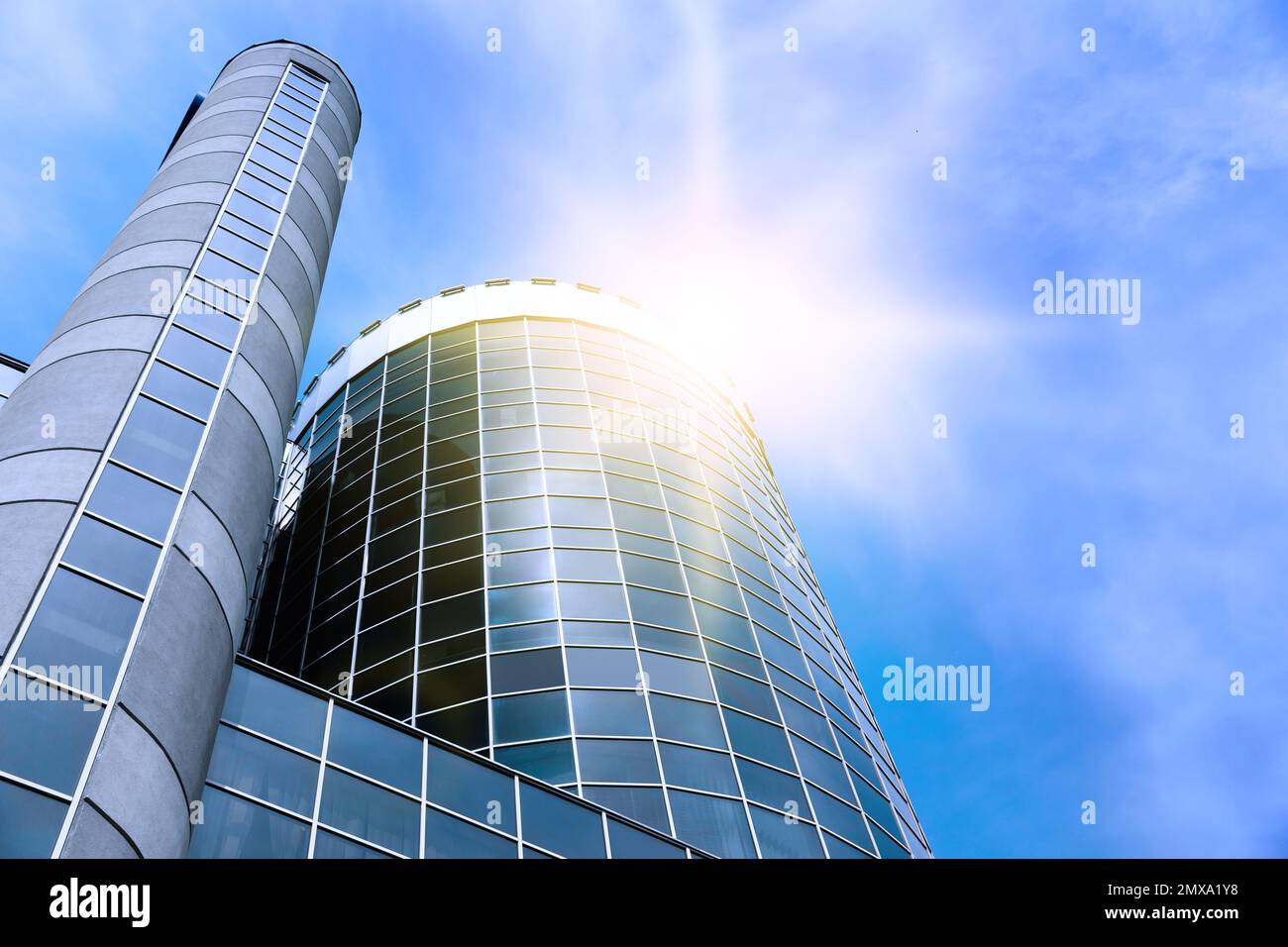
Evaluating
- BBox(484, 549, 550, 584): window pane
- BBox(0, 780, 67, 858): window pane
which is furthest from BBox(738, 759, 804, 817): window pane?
BBox(0, 780, 67, 858): window pane

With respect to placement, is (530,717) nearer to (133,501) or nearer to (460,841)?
(460,841)

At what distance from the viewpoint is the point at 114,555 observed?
1509cm

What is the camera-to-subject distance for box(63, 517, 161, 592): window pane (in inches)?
577

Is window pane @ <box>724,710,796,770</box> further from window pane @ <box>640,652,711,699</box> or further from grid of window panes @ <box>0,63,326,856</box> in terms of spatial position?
grid of window panes @ <box>0,63,326,856</box>

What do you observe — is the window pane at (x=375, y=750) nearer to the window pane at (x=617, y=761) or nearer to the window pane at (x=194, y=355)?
the window pane at (x=194, y=355)

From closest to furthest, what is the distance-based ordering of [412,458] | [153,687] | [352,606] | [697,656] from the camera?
[153,687] → [697,656] → [352,606] → [412,458]

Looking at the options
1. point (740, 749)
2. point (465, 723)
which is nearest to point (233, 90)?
point (465, 723)

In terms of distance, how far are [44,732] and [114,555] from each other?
11.6ft

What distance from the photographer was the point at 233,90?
34.5 m

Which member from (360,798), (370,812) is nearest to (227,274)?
(360,798)

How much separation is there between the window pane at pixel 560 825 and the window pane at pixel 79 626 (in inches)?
277

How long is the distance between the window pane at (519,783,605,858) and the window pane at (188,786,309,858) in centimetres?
403

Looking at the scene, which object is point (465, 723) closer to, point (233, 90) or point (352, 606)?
point (352, 606)
